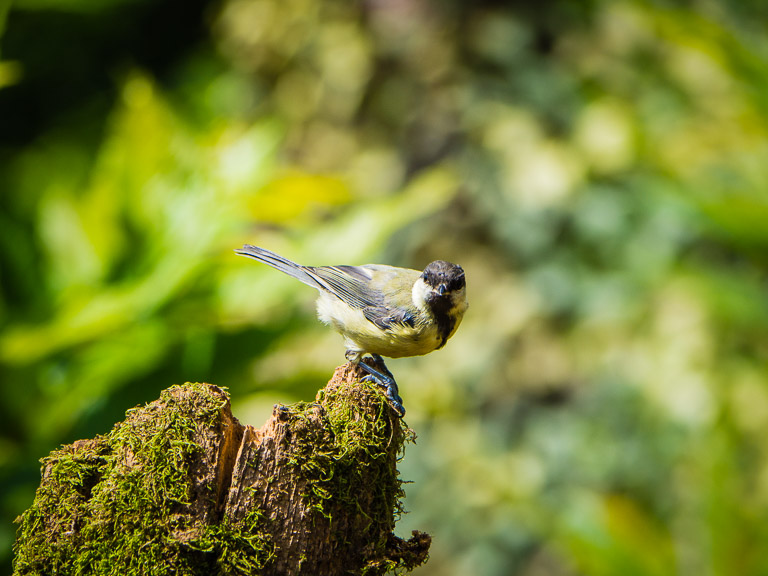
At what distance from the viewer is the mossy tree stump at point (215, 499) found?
1268 mm

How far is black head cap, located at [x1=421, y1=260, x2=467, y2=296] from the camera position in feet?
5.55

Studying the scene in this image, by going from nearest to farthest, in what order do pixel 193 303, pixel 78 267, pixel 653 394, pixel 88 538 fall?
pixel 88 538 < pixel 193 303 < pixel 78 267 < pixel 653 394

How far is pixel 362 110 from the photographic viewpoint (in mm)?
4930

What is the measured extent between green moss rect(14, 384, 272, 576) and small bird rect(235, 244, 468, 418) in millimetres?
426

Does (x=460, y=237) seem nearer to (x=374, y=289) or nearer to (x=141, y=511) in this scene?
(x=374, y=289)

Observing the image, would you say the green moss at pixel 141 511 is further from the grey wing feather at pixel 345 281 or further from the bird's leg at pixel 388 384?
the grey wing feather at pixel 345 281

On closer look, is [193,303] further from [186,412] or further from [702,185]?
[702,185]

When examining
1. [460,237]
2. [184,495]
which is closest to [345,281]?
[184,495]

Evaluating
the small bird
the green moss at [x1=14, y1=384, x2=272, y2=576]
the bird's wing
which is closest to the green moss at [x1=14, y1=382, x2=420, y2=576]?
→ the green moss at [x1=14, y1=384, x2=272, y2=576]

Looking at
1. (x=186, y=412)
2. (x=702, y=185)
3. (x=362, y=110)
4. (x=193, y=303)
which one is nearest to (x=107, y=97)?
(x=362, y=110)

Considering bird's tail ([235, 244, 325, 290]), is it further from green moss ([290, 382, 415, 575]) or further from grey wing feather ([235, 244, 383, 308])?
green moss ([290, 382, 415, 575])

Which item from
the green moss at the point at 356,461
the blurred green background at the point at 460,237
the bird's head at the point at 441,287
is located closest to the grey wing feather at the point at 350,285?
the bird's head at the point at 441,287

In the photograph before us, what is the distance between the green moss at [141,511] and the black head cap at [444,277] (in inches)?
22.0

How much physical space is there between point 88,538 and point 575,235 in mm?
3300
